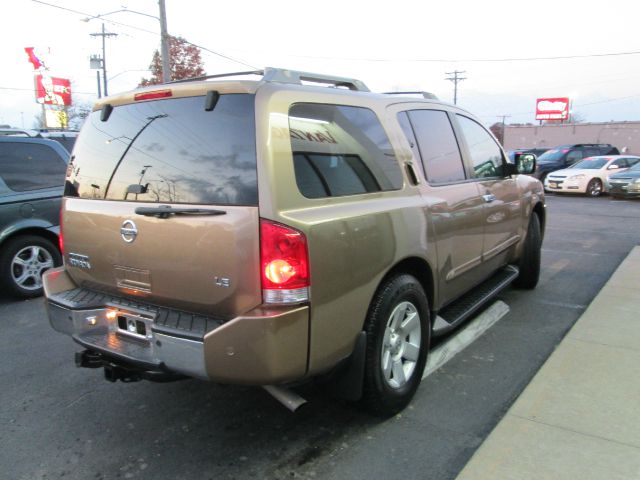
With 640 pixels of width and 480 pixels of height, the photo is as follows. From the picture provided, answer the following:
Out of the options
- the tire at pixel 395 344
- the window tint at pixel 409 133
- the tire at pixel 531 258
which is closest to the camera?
the tire at pixel 395 344

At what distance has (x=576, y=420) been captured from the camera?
308cm

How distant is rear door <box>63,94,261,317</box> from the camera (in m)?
2.43

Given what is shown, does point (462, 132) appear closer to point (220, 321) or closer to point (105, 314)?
point (220, 321)

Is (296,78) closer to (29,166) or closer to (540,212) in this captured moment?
(540,212)

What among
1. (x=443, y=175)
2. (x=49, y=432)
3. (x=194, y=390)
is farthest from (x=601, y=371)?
(x=49, y=432)

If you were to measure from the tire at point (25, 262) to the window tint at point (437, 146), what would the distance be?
14.9 feet

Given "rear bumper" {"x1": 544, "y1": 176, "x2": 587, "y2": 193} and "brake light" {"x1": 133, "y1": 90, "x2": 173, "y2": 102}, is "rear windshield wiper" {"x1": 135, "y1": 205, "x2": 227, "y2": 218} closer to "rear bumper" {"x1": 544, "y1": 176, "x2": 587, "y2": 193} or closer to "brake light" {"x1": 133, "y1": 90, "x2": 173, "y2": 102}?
"brake light" {"x1": 133, "y1": 90, "x2": 173, "y2": 102}

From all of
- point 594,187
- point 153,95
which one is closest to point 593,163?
point 594,187

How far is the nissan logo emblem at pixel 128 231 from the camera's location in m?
2.72

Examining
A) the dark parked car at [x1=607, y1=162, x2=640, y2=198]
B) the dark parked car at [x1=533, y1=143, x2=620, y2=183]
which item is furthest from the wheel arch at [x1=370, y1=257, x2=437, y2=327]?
the dark parked car at [x1=533, y1=143, x2=620, y2=183]

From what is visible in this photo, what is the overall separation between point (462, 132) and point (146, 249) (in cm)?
282

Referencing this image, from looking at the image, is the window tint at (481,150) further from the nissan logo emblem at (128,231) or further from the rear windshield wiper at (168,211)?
the nissan logo emblem at (128,231)

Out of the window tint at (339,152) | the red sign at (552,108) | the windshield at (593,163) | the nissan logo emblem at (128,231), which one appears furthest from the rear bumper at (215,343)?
the red sign at (552,108)

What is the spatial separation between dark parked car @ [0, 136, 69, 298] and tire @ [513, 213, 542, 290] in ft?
17.2
